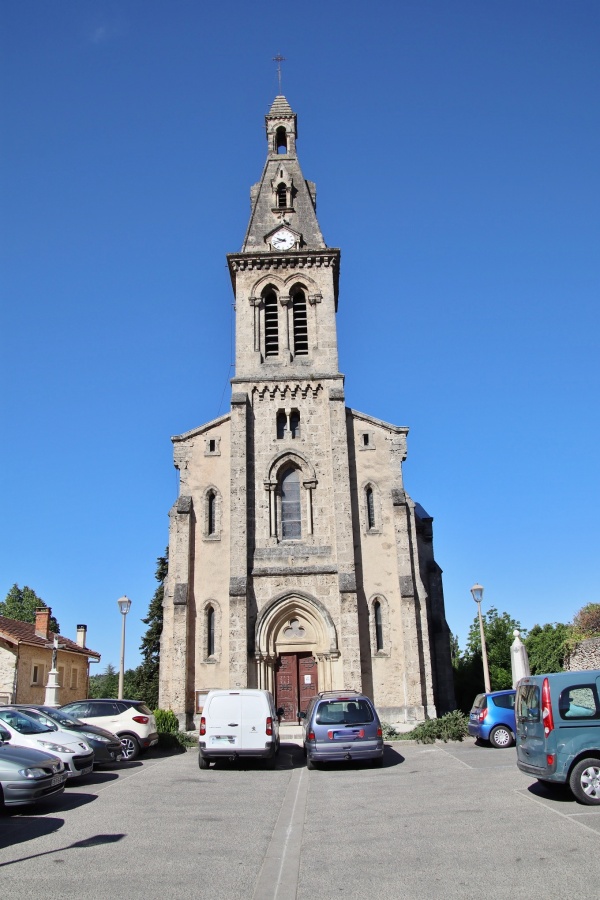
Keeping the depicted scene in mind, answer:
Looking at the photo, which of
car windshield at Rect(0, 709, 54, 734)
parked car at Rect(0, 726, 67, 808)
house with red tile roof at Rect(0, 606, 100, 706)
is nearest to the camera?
parked car at Rect(0, 726, 67, 808)

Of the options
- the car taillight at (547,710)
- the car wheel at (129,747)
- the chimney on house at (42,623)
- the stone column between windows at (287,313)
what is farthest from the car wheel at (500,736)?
the chimney on house at (42,623)

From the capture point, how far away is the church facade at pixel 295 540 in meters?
25.2

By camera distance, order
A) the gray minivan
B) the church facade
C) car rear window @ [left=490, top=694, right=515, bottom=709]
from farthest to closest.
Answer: the church facade → car rear window @ [left=490, top=694, right=515, bottom=709] → the gray minivan

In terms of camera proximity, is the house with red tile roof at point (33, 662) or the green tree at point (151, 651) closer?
the house with red tile roof at point (33, 662)

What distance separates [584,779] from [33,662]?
87.1 ft

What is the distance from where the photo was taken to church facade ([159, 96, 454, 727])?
82.5 feet

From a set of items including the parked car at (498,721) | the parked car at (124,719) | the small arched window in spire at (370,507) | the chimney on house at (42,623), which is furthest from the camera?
the chimney on house at (42,623)

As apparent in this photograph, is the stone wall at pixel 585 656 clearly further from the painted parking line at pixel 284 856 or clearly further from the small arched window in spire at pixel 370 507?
the painted parking line at pixel 284 856

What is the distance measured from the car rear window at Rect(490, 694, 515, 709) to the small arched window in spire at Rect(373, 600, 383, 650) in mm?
7325

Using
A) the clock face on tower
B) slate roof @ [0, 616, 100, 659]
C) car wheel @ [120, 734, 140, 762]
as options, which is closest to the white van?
car wheel @ [120, 734, 140, 762]

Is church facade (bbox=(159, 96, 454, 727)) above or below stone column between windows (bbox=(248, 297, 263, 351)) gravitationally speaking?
below

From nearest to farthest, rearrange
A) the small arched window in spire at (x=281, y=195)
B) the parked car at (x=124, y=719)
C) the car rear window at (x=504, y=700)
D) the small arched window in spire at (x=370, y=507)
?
the parked car at (x=124, y=719)
the car rear window at (x=504, y=700)
the small arched window in spire at (x=370, y=507)
the small arched window in spire at (x=281, y=195)

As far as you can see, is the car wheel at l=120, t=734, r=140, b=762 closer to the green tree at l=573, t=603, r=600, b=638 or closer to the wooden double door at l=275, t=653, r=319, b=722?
the wooden double door at l=275, t=653, r=319, b=722

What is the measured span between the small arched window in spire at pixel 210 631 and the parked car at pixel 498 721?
410 inches
